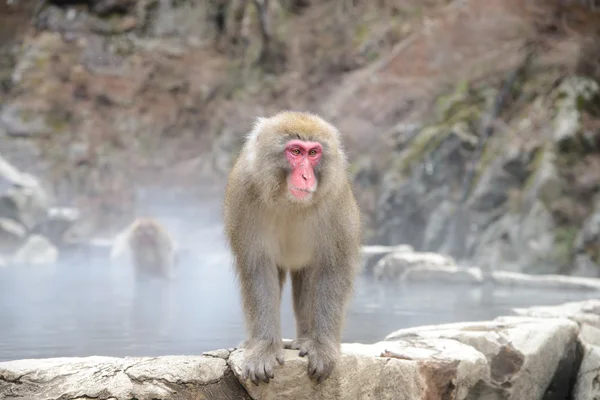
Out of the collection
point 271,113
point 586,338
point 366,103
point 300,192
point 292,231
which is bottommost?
point 586,338

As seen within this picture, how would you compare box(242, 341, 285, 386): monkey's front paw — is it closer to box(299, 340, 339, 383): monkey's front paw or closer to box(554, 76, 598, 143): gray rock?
box(299, 340, 339, 383): monkey's front paw

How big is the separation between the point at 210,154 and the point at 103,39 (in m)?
4.96

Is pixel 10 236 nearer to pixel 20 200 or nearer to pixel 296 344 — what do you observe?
pixel 20 200

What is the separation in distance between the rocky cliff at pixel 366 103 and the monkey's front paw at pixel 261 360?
242 inches

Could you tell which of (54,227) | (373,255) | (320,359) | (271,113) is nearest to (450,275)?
(373,255)

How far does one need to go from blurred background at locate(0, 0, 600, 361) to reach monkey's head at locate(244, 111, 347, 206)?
4.76ft

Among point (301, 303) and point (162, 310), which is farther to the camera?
point (162, 310)

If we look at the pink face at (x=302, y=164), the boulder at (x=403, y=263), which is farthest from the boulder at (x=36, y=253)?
the pink face at (x=302, y=164)

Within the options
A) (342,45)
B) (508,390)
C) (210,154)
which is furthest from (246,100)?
(508,390)

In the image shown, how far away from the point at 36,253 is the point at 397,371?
31.2 feet

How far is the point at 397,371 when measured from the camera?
Result: 2619mm

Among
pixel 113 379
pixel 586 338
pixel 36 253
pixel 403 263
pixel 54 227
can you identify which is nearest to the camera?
pixel 113 379

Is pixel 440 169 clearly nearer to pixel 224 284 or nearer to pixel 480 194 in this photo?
pixel 480 194

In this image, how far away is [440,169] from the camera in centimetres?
1036
